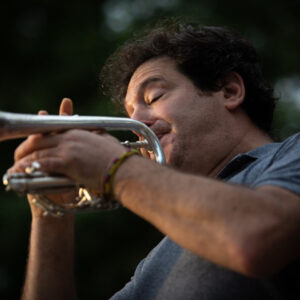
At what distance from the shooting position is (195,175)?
1.44 m

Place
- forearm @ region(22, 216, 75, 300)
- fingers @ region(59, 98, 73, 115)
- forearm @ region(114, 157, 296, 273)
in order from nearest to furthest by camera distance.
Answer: forearm @ region(114, 157, 296, 273)
fingers @ region(59, 98, 73, 115)
forearm @ region(22, 216, 75, 300)

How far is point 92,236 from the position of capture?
5.34 m

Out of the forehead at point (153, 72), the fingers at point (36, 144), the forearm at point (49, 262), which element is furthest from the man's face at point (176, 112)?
the fingers at point (36, 144)

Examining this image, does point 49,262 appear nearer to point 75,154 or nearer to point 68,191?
point 68,191

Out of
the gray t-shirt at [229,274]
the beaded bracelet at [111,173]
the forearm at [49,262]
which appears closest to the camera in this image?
the beaded bracelet at [111,173]

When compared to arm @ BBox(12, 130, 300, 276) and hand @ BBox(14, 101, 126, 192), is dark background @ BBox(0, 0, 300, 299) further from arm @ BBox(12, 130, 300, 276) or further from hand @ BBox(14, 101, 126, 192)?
arm @ BBox(12, 130, 300, 276)

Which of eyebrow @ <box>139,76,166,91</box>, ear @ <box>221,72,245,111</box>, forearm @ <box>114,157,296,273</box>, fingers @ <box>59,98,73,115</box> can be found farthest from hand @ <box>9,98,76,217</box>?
ear @ <box>221,72,245,111</box>

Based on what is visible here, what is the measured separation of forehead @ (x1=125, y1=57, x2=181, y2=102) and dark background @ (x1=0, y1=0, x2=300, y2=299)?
2680 mm

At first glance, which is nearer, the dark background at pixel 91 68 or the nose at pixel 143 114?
the nose at pixel 143 114

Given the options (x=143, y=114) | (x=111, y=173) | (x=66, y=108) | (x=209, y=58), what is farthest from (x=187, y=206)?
(x=209, y=58)

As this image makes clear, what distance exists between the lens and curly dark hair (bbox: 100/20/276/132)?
255 cm

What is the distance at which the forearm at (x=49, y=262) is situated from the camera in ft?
7.11

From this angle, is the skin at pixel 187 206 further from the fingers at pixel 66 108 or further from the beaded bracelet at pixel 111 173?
the fingers at pixel 66 108

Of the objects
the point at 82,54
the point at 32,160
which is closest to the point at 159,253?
the point at 32,160
